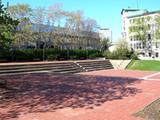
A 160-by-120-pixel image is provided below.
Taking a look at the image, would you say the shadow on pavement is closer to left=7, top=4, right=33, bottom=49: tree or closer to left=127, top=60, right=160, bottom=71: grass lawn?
left=127, top=60, right=160, bottom=71: grass lawn

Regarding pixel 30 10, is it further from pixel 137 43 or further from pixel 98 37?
pixel 137 43

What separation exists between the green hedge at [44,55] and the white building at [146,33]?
1910 cm

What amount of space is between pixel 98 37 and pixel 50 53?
31580 mm

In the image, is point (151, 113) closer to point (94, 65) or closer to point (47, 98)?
point (47, 98)

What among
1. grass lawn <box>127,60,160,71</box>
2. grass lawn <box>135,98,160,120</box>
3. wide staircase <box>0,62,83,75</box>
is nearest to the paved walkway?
grass lawn <box>135,98,160,120</box>

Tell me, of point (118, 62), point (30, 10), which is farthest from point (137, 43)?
point (118, 62)

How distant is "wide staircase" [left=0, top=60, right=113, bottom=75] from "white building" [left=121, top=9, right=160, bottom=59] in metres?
30.6

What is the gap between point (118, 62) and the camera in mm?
33250

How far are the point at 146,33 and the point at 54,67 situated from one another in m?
42.4

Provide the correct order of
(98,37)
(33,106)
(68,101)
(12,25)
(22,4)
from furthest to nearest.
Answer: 1. (98,37)
2. (22,4)
3. (12,25)
4. (68,101)
5. (33,106)

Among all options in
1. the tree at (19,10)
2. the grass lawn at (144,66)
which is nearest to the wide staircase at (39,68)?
the grass lawn at (144,66)

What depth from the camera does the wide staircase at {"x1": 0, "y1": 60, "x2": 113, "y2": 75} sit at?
71.4 feet

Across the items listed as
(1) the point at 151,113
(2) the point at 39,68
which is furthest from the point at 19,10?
(1) the point at 151,113

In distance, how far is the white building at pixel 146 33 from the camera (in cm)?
6284
